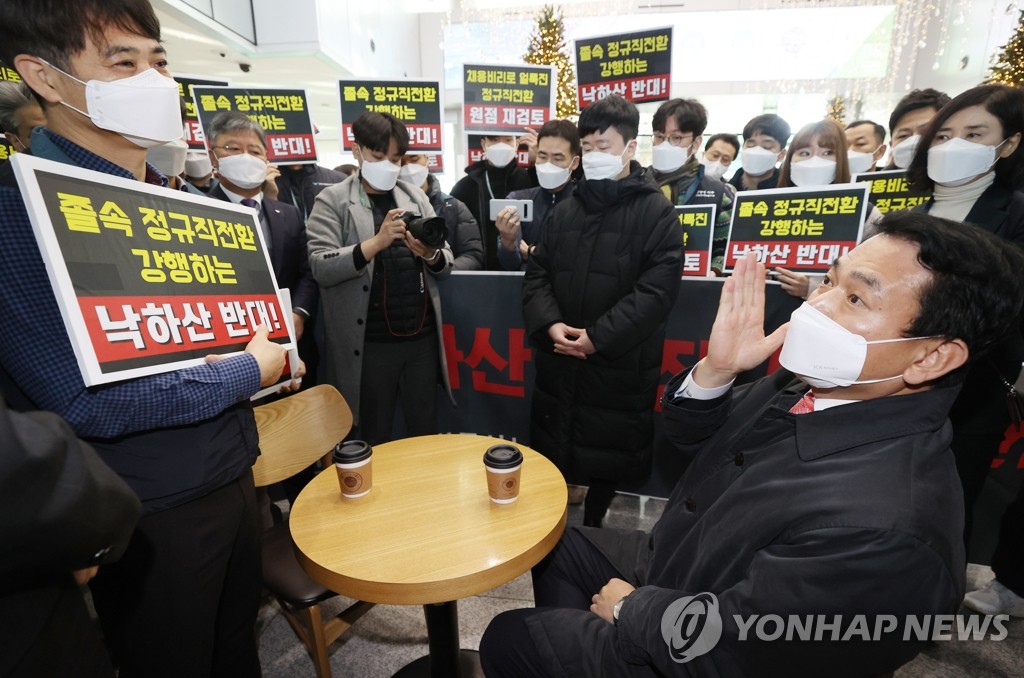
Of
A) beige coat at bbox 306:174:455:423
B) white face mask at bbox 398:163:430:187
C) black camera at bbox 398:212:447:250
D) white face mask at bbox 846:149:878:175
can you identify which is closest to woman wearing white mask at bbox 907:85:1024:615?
white face mask at bbox 846:149:878:175

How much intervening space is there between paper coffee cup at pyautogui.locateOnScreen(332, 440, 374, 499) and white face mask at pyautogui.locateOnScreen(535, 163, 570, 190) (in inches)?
74.0

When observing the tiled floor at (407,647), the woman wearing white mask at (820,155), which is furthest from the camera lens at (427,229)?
the woman wearing white mask at (820,155)

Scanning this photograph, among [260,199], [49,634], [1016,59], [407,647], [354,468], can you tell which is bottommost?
[407,647]

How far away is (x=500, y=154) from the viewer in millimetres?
3463

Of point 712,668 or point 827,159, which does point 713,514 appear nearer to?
point 712,668

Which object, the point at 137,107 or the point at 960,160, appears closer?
the point at 137,107

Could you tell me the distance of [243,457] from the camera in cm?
113

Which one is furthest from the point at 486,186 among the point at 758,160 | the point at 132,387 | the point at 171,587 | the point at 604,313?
the point at 171,587

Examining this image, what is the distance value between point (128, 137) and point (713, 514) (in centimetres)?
151

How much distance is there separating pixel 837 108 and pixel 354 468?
10.2 meters

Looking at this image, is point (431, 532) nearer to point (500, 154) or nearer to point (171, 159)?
point (171, 159)

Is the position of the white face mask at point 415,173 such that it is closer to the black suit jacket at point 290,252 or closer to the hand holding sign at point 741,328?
the black suit jacket at point 290,252

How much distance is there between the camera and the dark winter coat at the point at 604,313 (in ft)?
6.31

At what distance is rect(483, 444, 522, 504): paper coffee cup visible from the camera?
126 cm
